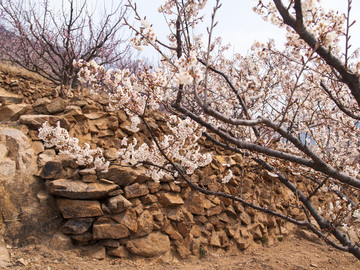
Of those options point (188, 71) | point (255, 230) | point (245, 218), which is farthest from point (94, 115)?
point (255, 230)

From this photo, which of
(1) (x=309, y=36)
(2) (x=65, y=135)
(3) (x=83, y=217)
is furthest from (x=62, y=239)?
(1) (x=309, y=36)

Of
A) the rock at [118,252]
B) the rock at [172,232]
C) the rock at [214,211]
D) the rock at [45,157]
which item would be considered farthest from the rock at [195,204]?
the rock at [45,157]

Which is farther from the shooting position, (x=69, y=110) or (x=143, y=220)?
(x=69, y=110)

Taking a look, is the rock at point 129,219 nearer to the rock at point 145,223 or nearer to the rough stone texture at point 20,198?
the rock at point 145,223

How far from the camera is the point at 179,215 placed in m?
4.17

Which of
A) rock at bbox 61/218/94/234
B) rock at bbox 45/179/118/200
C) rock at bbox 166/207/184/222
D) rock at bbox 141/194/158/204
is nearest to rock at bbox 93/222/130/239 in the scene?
rock at bbox 61/218/94/234

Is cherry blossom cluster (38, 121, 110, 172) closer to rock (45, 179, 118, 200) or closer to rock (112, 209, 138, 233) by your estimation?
rock (45, 179, 118, 200)

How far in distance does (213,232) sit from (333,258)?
2.72 m

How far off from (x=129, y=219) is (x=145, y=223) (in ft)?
0.93

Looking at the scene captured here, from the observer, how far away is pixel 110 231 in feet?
11.3

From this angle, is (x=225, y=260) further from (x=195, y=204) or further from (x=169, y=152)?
(x=169, y=152)

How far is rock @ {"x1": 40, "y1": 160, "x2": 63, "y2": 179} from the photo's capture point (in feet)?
11.5

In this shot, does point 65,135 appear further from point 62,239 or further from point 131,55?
point 131,55

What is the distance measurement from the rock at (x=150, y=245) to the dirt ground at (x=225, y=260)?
0.32 ft
